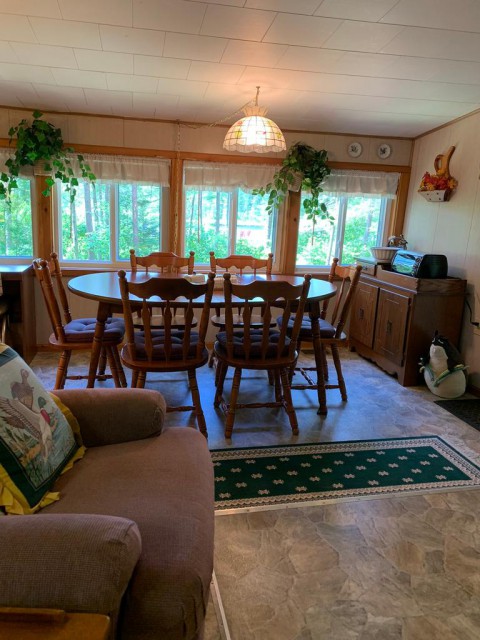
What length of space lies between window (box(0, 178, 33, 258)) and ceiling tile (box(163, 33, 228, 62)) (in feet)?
6.67

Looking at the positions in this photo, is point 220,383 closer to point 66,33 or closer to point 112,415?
point 112,415

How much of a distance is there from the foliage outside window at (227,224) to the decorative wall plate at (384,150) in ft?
3.83

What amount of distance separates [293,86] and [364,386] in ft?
7.39

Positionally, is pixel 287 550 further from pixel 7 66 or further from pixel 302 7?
pixel 7 66

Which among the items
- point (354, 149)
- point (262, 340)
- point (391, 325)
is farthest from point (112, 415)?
point (354, 149)

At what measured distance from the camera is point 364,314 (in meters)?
4.16

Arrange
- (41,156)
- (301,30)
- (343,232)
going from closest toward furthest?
(301,30) < (41,156) < (343,232)

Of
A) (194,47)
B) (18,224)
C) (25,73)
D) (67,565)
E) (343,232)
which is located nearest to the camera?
(67,565)

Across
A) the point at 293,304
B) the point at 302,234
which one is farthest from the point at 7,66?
the point at 302,234

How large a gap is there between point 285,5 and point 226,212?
2.38 m

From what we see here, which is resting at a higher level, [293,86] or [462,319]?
[293,86]

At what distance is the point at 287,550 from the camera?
5.74 ft

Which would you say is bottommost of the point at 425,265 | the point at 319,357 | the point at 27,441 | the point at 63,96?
the point at 319,357

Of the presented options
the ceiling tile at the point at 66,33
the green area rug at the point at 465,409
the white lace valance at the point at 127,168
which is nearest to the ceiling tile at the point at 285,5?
the ceiling tile at the point at 66,33
